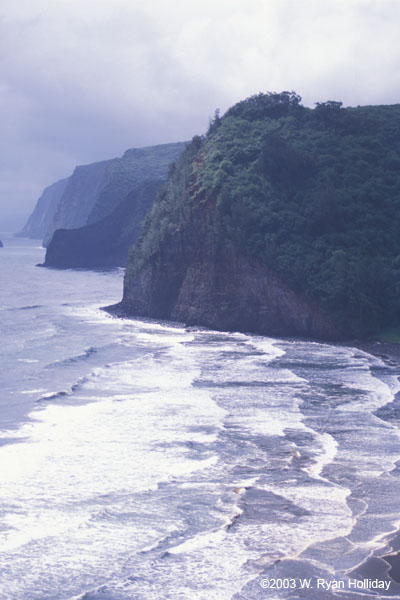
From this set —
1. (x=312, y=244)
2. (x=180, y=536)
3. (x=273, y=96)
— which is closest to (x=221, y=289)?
(x=312, y=244)

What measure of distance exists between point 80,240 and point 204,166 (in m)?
83.1

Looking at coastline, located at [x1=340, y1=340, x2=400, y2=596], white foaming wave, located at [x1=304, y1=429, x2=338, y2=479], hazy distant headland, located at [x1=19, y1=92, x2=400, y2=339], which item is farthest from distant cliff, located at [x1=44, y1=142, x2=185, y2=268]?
coastline, located at [x1=340, y1=340, x2=400, y2=596]

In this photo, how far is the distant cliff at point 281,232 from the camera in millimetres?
49125

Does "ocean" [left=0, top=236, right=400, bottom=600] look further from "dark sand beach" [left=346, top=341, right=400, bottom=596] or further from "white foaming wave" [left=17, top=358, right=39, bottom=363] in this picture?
"white foaming wave" [left=17, top=358, right=39, bottom=363]

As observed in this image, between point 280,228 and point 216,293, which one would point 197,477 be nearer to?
point 216,293

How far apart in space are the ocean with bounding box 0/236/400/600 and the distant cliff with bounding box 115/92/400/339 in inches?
380

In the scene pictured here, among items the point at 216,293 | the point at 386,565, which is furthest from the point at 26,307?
the point at 386,565

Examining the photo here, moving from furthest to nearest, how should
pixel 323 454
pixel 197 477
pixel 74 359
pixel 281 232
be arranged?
pixel 281 232, pixel 74 359, pixel 323 454, pixel 197 477

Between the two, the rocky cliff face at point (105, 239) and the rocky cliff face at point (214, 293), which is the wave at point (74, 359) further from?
the rocky cliff face at point (105, 239)

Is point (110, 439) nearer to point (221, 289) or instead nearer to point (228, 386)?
point (228, 386)

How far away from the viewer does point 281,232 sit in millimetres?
54000

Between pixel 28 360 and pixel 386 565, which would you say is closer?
pixel 386 565

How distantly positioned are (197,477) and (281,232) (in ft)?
119

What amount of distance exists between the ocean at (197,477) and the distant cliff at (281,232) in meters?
9.64
